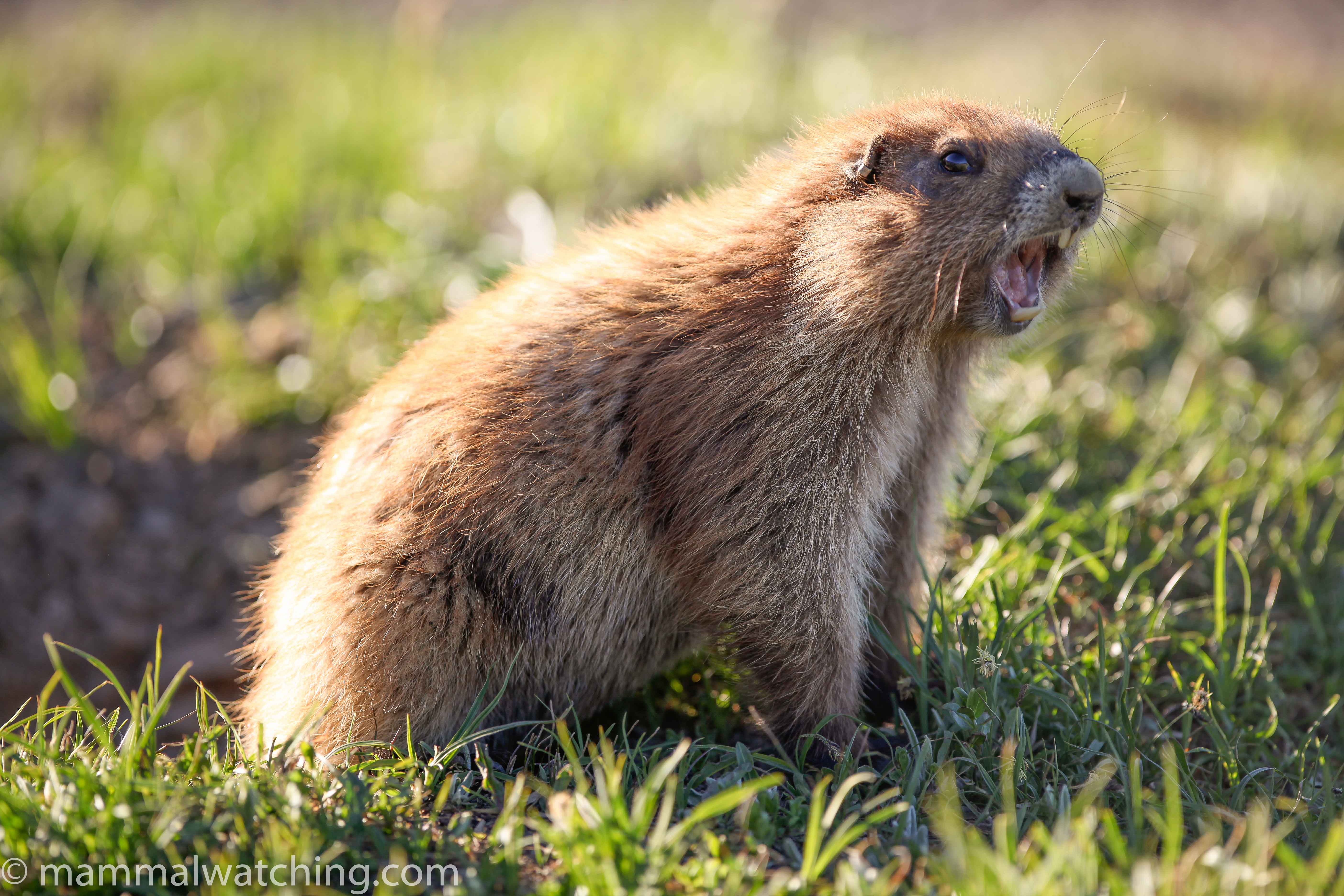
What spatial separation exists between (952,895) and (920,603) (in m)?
1.44

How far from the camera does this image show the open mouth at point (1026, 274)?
9.88ft

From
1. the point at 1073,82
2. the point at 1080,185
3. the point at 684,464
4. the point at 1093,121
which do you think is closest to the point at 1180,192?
the point at 1093,121

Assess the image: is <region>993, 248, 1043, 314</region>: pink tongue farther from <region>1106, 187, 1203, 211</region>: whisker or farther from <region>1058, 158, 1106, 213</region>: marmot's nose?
<region>1106, 187, 1203, 211</region>: whisker

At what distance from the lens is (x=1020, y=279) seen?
10.3 ft

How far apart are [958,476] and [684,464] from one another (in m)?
1.66

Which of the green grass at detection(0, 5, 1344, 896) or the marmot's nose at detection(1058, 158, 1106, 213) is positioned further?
the marmot's nose at detection(1058, 158, 1106, 213)

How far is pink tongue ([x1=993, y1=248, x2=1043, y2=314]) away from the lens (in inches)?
119

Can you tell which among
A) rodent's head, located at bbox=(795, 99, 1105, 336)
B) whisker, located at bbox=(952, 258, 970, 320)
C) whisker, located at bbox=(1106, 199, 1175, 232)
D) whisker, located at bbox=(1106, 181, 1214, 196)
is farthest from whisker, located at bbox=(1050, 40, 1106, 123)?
whisker, located at bbox=(952, 258, 970, 320)

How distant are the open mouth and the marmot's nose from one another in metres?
0.08

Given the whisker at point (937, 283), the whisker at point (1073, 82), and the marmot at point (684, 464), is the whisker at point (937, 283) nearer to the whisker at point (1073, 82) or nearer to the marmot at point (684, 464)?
the marmot at point (684, 464)

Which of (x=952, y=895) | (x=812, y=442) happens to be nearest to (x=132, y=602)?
(x=812, y=442)

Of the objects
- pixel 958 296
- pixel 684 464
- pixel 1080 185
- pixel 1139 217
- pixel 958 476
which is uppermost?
pixel 1080 185

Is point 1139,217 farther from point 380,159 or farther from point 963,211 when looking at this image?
point 380,159

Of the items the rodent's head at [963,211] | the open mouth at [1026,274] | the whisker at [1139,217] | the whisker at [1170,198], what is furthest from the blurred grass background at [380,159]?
the open mouth at [1026,274]
